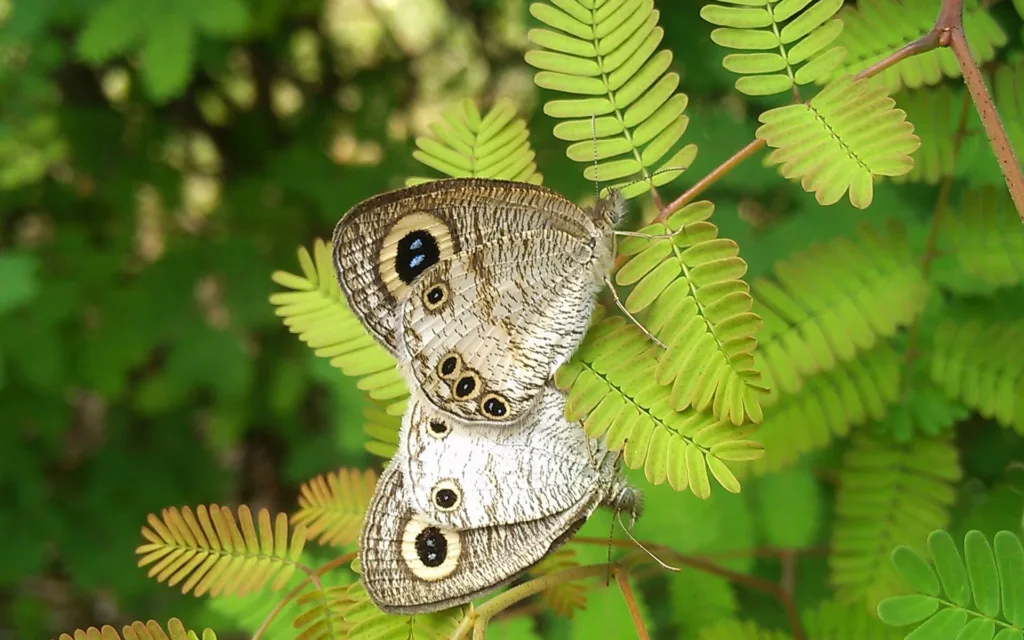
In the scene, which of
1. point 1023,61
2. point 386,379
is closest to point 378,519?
point 386,379

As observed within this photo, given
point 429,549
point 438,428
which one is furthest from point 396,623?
point 438,428

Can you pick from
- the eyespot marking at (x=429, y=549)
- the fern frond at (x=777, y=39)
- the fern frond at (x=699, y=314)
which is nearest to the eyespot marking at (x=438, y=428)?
the eyespot marking at (x=429, y=549)

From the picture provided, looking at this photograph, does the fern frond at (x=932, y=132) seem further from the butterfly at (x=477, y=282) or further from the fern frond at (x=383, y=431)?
the fern frond at (x=383, y=431)

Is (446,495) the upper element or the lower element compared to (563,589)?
upper

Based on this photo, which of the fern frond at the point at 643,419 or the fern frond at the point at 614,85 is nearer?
the fern frond at the point at 643,419

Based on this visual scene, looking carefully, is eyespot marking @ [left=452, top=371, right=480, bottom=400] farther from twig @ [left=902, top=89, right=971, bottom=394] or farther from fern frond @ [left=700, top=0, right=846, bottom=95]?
twig @ [left=902, top=89, right=971, bottom=394]

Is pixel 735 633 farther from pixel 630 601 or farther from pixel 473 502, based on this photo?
pixel 473 502
